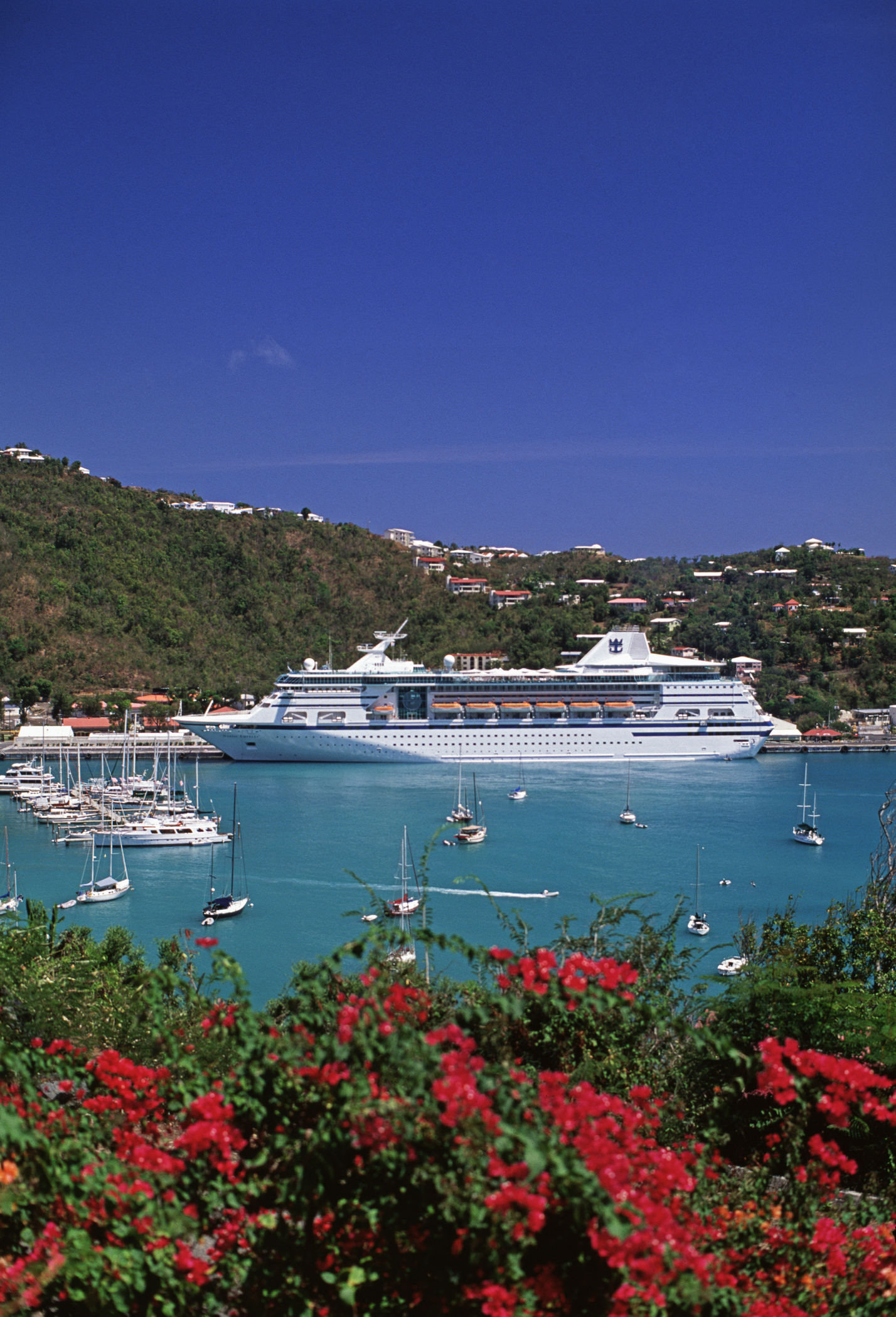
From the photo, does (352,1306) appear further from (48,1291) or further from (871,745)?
(871,745)

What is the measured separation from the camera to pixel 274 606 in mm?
52469

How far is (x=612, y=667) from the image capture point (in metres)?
35.1

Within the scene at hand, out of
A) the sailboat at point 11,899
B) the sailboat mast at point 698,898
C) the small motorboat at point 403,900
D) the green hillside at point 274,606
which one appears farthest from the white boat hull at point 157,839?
the green hillside at point 274,606

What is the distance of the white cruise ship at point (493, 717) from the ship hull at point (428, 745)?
0.10ft

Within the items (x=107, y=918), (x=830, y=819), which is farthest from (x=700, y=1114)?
(x=830, y=819)

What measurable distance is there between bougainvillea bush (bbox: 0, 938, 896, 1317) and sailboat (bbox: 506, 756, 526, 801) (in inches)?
885

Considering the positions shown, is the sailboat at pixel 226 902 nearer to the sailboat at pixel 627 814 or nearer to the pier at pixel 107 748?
the sailboat at pixel 627 814

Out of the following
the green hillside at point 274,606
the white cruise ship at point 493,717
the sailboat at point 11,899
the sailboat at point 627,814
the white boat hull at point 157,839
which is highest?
the green hillside at point 274,606

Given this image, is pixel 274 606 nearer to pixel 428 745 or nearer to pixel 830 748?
pixel 428 745

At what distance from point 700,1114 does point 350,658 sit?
1836 inches

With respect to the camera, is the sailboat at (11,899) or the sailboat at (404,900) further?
the sailboat at (11,899)

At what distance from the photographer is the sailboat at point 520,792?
2512 cm

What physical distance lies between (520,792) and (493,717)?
8379mm

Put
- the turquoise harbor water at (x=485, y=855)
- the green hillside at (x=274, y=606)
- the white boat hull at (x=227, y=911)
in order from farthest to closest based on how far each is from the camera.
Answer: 1. the green hillside at (x=274, y=606)
2. the white boat hull at (x=227, y=911)
3. the turquoise harbor water at (x=485, y=855)
